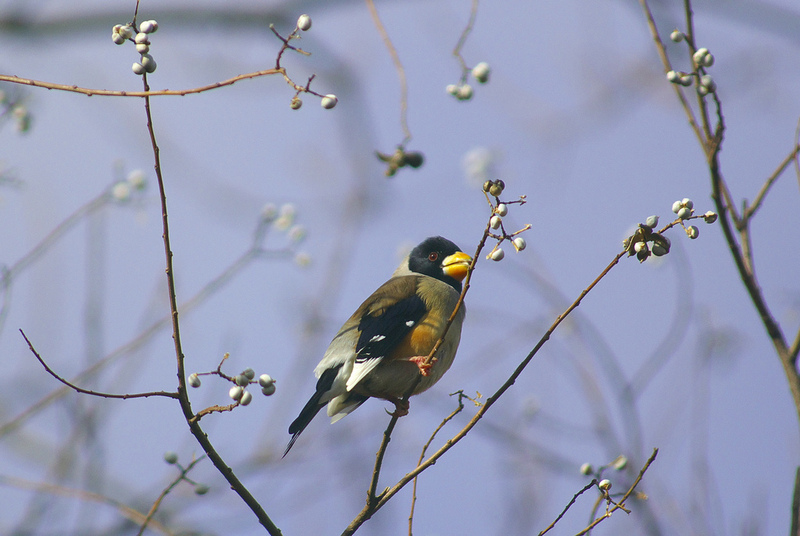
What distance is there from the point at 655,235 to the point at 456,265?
112 inches

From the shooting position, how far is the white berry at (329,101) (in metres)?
2.67

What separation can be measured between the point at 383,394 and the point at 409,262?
1699 mm

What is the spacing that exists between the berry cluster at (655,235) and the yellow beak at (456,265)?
268 cm

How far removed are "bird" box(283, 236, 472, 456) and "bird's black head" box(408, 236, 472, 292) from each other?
1.51 ft

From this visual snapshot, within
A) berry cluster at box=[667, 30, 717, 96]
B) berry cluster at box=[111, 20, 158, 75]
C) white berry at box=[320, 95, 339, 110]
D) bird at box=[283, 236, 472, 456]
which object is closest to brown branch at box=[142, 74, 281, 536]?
berry cluster at box=[111, 20, 158, 75]

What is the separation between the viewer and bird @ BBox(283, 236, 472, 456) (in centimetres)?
414

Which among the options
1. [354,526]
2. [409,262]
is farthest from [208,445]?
[409,262]

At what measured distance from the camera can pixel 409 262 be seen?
19.3 ft

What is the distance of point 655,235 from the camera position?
2.57m

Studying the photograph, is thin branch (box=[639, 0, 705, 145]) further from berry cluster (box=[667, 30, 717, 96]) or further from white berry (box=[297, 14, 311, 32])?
white berry (box=[297, 14, 311, 32])

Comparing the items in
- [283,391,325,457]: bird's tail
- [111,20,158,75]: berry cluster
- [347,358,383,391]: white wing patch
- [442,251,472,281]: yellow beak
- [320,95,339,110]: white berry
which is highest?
[442,251,472,281]: yellow beak

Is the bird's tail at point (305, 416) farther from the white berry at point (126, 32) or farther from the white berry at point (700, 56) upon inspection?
the white berry at point (700, 56)

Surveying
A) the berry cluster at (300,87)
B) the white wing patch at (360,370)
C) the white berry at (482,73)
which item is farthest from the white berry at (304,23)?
the white wing patch at (360,370)

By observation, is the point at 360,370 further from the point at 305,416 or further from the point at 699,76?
the point at 699,76
